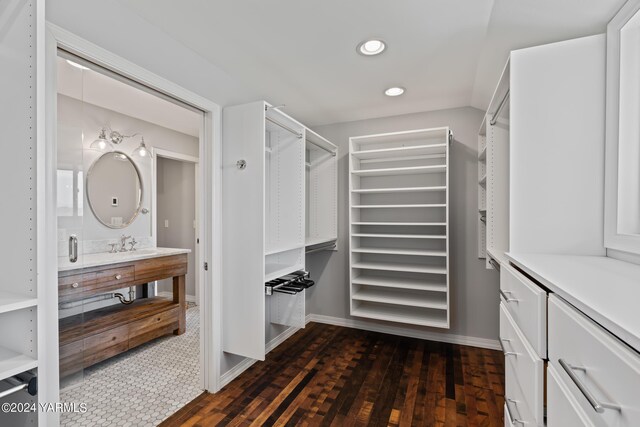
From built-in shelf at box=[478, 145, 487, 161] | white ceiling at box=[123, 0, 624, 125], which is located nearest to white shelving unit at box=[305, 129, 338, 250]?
white ceiling at box=[123, 0, 624, 125]

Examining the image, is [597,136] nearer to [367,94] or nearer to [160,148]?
[367,94]

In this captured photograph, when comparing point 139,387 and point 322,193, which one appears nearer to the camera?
point 139,387

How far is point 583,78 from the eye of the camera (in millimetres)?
1369

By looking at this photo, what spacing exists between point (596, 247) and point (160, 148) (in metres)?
3.85

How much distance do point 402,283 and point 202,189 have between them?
196 centimetres

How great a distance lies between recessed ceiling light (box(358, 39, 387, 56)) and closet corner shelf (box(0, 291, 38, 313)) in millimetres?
2015

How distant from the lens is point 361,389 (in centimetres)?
216

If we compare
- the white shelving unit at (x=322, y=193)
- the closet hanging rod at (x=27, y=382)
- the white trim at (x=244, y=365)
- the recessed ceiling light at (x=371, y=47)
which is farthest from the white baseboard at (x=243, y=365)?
the recessed ceiling light at (x=371, y=47)

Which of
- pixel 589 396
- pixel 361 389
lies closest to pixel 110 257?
pixel 361 389

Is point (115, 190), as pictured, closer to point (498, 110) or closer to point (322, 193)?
point (322, 193)

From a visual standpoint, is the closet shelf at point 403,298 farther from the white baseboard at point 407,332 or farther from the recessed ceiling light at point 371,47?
the recessed ceiling light at point 371,47

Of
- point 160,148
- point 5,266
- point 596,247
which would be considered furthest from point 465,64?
point 160,148

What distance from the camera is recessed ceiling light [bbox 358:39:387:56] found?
1875 mm

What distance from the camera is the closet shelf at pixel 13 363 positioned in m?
0.95
